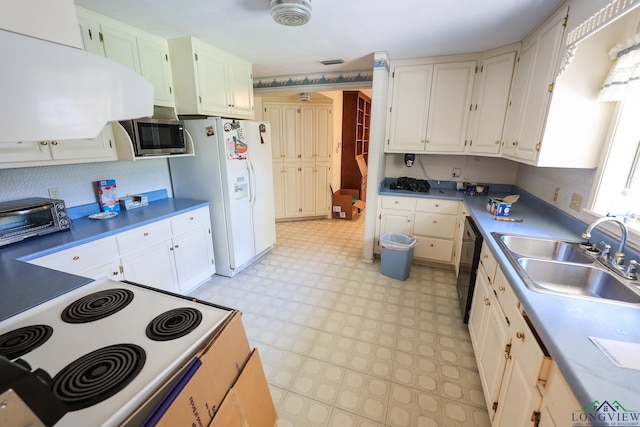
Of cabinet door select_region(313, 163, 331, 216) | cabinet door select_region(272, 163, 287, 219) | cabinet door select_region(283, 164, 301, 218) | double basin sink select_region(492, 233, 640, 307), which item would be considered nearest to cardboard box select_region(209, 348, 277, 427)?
double basin sink select_region(492, 233, 640, 307)

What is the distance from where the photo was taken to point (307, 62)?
3.19 m

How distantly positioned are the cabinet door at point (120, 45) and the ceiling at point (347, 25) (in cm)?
9

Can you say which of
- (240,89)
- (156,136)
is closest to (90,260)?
(156,136)

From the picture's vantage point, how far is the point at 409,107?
3.12 metres

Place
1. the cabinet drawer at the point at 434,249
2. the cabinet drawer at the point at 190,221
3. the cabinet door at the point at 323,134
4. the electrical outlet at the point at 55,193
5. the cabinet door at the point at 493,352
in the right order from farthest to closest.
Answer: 1. the cabinet door at the point at 323,134
2. the cabinet drawer at the point at 434,249
3. the cabinet drawer at the point at 190,221
4. the electrical outlet at the point at 55,193
5. the cabinet door at the point at 493,352

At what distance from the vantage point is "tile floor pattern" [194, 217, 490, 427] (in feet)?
5.23

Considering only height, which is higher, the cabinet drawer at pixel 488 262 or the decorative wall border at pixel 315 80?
the decorative wall border at pixel 315 80

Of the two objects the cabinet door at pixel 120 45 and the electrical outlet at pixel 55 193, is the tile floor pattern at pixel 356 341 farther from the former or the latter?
the cabinet door at pixel 120 45

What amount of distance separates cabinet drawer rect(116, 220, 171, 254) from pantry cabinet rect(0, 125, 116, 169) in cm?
61

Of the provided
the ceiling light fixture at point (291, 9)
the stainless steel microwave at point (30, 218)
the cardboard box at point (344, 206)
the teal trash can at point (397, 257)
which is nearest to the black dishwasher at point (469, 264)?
the teal trash can at point (397, 257)

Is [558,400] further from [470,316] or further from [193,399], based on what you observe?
[470,316]

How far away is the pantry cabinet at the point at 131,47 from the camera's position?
1.95m

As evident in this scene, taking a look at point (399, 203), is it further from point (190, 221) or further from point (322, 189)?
point (190, 221)

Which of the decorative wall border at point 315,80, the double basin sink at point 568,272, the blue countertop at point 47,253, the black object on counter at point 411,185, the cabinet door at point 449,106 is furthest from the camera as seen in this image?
the decorative wall border at point 315,80
